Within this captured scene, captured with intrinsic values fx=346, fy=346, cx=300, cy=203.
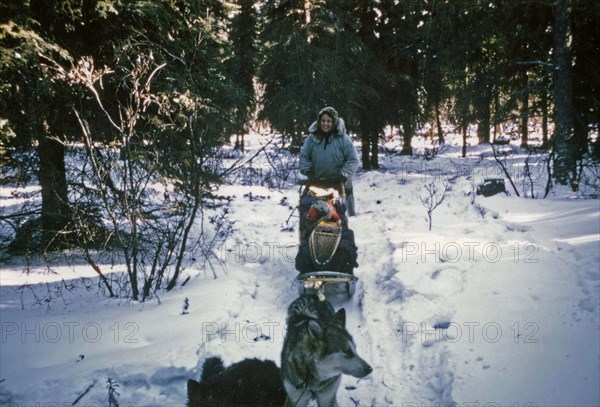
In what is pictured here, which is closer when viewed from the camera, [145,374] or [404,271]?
[145,374]

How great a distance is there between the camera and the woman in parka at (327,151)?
21.6 ft

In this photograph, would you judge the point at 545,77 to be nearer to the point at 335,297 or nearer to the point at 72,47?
the point at 335,297

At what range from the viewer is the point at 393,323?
446 centimetres

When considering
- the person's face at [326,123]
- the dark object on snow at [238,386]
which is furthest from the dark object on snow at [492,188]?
the dark object on snow at [238,386]

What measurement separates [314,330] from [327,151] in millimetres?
4360

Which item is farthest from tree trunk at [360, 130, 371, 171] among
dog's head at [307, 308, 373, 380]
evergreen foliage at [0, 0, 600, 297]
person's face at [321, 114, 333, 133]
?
dog's head at [307, 308, 373, 380]

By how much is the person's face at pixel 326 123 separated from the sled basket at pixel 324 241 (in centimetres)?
204

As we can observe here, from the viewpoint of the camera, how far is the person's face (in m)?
6.52

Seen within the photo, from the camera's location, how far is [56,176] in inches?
→ 233

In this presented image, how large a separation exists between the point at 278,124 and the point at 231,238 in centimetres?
844

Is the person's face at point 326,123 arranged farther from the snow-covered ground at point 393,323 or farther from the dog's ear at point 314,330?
the dog's ear at point 314,330

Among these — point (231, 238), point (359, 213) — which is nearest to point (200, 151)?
point (231, 238)

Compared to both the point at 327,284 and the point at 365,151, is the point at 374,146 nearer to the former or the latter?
the point at 365,151

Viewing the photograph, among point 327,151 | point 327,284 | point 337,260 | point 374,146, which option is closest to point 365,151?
point 374,146
